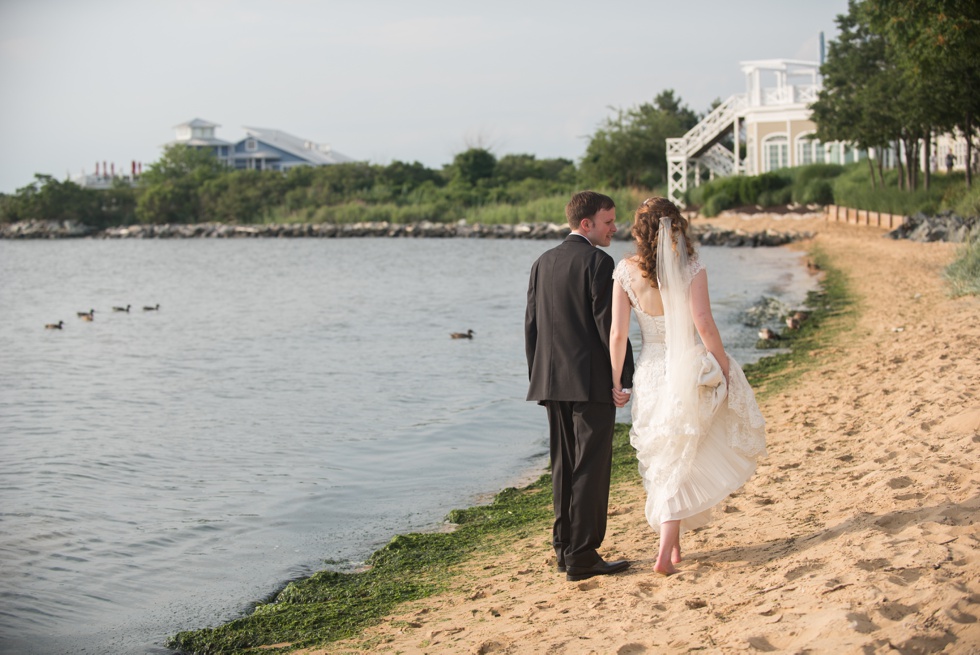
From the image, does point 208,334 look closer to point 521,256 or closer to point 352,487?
point 352,487

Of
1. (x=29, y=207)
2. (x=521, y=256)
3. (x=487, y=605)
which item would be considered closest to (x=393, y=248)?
(x=521, y=256)

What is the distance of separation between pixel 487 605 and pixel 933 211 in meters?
31.9

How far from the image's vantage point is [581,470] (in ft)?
18.3

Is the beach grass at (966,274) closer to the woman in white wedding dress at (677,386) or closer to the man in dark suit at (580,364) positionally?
the woman in white wedding dress at (677,386)

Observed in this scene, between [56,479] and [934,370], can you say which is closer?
[934,370]

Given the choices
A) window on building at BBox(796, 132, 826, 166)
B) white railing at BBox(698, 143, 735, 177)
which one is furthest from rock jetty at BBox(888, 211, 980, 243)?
white railing at BBox(698, 143, 735, 177)

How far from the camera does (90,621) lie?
6781 mm

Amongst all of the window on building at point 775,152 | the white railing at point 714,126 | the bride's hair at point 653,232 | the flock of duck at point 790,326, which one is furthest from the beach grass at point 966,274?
the white railing at point 714,126

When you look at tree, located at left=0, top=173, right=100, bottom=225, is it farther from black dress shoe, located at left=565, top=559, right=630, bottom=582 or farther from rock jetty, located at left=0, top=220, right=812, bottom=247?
black dress shoe, located at left=565, top=559, right=630, bottom=582

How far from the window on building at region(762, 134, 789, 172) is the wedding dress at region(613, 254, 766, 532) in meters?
54.6

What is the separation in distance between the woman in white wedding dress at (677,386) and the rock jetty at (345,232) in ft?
121

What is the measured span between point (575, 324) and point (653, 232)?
65 cm

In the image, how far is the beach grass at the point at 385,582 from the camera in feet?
19.7

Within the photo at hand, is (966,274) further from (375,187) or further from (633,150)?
(375,187)
